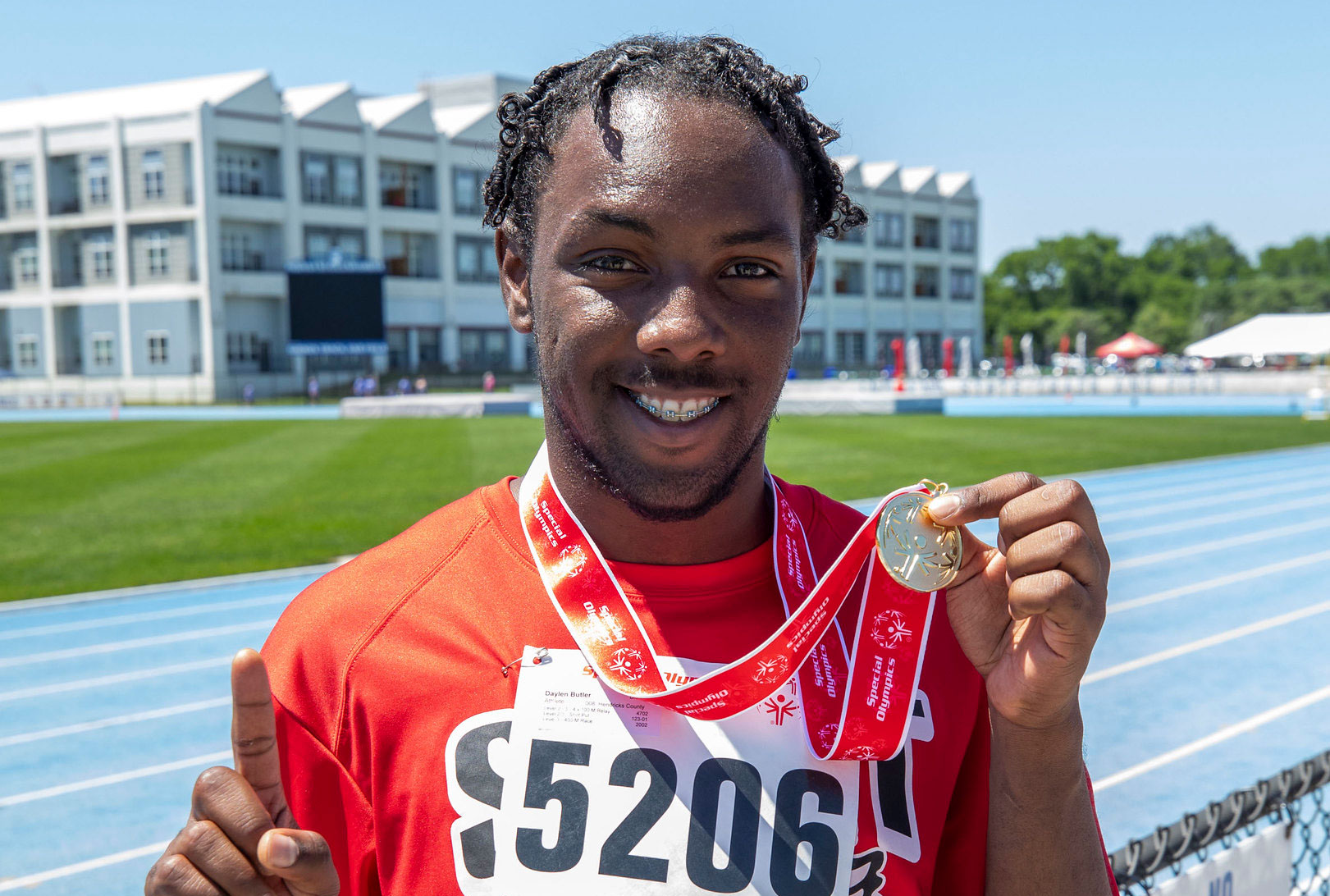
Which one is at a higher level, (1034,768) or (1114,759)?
(1034,768)

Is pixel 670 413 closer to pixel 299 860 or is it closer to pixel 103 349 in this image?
pixel 299 860

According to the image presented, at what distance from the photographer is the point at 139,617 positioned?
8.99 meters

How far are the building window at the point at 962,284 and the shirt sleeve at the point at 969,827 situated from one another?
7960cm

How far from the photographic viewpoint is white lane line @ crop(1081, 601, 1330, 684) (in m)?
7.39

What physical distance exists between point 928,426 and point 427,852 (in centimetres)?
2737

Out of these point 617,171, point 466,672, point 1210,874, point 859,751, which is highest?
point 617,171

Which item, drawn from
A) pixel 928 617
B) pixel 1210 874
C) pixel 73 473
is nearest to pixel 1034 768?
pixel 928 617

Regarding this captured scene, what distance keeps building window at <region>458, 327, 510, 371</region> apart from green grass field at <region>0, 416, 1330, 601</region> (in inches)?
982

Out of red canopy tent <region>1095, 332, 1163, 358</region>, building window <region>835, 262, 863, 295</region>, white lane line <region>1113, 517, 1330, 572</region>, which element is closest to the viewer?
white lane line <region>1113, 517, 1330, 572</region>

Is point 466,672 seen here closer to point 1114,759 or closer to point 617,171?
point 617,171

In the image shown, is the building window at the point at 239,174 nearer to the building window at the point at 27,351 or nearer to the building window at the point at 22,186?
the building window at the point at 22,186

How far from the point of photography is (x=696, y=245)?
4.99ft

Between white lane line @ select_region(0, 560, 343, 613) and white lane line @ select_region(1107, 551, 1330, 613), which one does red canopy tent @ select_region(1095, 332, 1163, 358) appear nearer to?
white lane line @ select_region(1107, 551, 1330, 613)

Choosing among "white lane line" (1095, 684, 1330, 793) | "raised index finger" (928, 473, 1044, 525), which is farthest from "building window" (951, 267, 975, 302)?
"raised index finger" (928, 473, 1044, 525)
